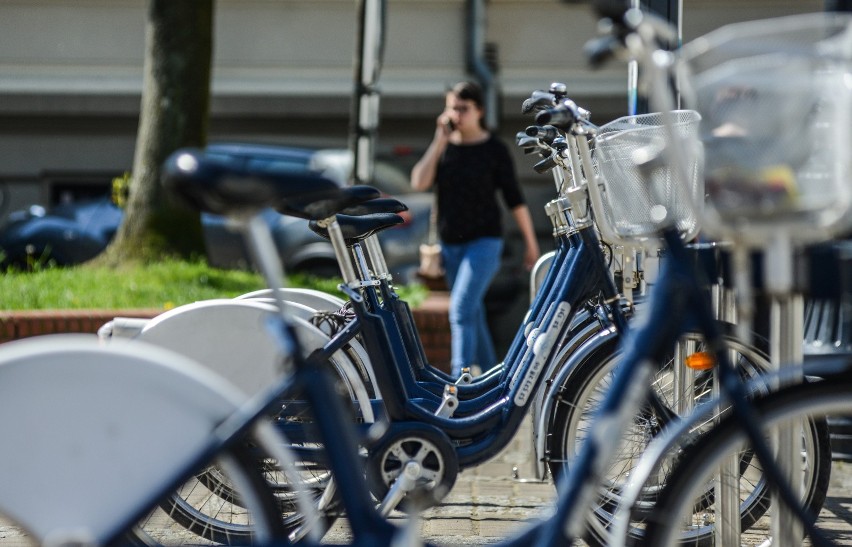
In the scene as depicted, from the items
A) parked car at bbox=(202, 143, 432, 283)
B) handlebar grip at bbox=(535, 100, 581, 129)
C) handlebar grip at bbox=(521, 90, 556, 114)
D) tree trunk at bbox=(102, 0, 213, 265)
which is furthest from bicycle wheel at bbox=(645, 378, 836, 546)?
parked car at bbox=(202, 143, 432, 283)

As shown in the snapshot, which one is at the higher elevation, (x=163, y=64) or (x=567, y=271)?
(x=163, y=64)

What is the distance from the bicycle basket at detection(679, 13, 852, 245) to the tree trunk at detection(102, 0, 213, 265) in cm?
690

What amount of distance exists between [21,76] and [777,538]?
49.0ft

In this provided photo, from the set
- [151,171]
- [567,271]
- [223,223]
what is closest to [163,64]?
[151,171]

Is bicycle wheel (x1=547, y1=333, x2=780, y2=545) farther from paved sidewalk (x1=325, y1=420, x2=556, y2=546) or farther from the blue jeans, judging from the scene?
the blue jeans

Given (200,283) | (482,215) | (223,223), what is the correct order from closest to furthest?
(482,215) < (200,283) < (223,223)

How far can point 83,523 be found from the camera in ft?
8.55

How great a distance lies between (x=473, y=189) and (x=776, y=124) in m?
4.40

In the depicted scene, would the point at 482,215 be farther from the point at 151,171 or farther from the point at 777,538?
the point at 777,538

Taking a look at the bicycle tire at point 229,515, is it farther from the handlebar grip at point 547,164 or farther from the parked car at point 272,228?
the parked car at point 272,228

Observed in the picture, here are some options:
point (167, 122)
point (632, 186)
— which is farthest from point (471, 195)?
point (167, 122)

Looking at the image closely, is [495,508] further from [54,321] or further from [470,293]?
[54,321]

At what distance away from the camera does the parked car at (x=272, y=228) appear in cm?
1022

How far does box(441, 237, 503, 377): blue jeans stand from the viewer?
21.8 ft
